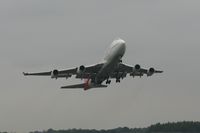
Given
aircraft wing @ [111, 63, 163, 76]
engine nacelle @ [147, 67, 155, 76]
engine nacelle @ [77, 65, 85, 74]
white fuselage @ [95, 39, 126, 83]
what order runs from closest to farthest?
white fuselage @ [95, 39, 126, 83], engine nacelle @ [77, 65, 85, 74], aircraft wing @ [111, 63, 163, 76], engine nacelle @ [147, 67, 155, 76]

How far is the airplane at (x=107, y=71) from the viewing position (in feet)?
261

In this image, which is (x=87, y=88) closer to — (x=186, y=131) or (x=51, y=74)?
(x=51, y=74)

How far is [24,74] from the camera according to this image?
83.1 metres

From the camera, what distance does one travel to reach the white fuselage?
78.8 metres

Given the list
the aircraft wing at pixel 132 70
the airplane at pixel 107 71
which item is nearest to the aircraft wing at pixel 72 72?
the airplane at pixel 107 71

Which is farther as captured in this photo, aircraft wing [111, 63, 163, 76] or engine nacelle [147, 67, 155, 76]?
engine nacelle [147, 67, 155, 76]

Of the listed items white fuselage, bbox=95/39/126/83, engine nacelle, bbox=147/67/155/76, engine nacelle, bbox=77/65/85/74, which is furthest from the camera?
engine nacelle, bbox=147/67/155/76

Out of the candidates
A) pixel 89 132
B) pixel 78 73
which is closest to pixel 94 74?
pixel 78 73

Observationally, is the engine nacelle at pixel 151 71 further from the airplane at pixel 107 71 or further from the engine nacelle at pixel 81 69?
the engine nacelle at pixel 81 69

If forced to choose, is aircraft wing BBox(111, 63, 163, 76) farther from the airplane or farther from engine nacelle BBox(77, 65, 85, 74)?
engine nacelle BBox(77, 65, 85, 74)

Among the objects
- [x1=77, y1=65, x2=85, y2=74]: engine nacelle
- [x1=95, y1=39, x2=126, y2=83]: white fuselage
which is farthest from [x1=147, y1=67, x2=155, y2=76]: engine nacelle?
[x1=77, y1=65, x2=85, y2=74]: engine nacelle

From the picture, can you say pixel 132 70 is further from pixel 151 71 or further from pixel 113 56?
pixel 113 56

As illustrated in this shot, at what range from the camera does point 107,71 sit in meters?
82.1

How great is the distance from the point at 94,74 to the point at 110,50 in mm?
5139
